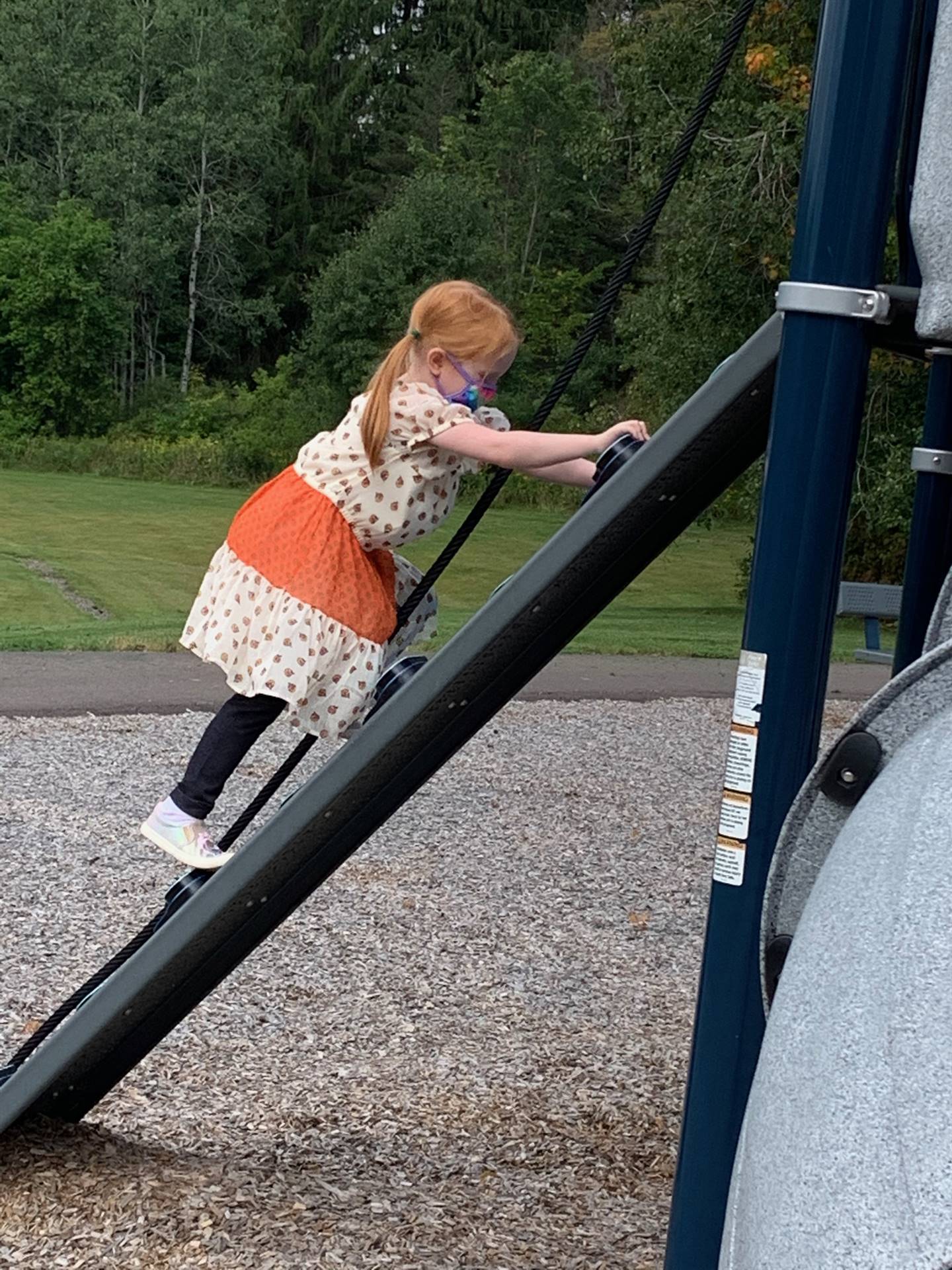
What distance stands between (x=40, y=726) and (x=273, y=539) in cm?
508

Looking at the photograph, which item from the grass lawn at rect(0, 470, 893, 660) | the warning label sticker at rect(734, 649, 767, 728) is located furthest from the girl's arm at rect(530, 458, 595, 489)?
the grass lawn at rect(0, 470, 893, 660)

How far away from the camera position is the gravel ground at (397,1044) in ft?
8.74

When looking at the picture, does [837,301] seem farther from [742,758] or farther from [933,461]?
[933,461]

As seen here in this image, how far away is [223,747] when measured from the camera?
3.01m

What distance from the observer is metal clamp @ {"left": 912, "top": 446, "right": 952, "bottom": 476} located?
212cm

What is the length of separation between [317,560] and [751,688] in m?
1.35

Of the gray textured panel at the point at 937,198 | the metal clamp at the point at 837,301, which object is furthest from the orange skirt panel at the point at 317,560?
the gray textured panel at the point at 937,198

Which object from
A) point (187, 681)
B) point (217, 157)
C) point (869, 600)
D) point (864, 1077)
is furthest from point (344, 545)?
point (217, 157)

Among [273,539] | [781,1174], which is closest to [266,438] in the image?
[273,539]

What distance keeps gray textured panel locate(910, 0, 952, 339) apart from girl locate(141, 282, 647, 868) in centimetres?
133

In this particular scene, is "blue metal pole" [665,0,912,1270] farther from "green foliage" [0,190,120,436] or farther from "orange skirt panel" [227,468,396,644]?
"green foliage" [0,190,120,436]

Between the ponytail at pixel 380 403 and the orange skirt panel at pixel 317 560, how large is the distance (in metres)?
0.16

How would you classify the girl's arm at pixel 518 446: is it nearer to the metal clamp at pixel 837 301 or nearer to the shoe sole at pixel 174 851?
the metal clamp at pixel 837 301

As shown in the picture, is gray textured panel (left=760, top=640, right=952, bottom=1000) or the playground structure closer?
the playground structure
